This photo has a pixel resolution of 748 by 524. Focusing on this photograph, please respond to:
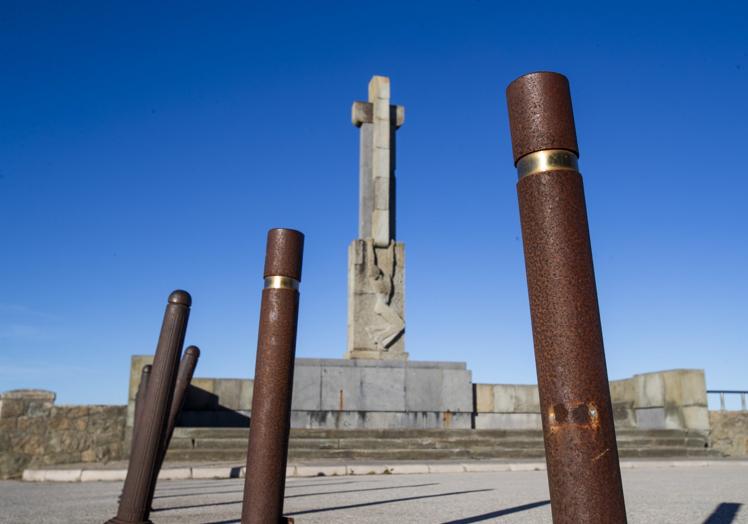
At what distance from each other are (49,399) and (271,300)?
7.93 metres

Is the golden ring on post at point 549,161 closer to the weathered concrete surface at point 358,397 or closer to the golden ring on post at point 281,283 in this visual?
the golden ring on post at point 281,283

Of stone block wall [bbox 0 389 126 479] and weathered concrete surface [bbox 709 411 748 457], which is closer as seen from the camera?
stone block wall [bbox 0 389 126 479]

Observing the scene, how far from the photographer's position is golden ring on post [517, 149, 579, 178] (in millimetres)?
1444

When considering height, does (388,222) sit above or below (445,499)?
above

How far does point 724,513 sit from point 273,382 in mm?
2939

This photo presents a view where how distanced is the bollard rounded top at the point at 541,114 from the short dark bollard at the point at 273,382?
1.57m

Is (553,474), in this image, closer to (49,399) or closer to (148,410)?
(148,410)

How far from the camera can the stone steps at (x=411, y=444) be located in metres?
9.05

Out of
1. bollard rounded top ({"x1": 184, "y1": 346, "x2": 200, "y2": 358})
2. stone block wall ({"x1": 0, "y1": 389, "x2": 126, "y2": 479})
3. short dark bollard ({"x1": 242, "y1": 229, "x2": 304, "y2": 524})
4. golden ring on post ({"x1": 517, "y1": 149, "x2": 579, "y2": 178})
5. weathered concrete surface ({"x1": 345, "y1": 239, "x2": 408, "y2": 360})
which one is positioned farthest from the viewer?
weathered concrete surface ({"x1": 345, "y1": 239, "x2": 408, "y2": 360})

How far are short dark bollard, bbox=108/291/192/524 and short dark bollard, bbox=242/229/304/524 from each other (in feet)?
1.22

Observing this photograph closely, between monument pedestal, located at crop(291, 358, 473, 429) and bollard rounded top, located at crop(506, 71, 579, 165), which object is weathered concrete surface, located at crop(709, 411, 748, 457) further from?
bollard rounded top, located at crop(506, 71, 579, 165)

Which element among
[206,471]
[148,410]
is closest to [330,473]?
[206,471]

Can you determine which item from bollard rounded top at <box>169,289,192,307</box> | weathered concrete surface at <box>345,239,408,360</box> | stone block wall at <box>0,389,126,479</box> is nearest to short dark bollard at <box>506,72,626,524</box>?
bollard rounded top at <box>169,289,192,307</box>

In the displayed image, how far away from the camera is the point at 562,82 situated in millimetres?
1520
